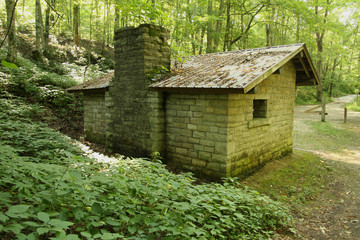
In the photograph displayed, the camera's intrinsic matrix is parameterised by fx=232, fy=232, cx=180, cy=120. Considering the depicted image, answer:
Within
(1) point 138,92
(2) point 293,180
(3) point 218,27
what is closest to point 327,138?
(2) point 293,180

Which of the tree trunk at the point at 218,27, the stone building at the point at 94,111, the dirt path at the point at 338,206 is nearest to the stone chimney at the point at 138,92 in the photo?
the stone building at the point at 94,111

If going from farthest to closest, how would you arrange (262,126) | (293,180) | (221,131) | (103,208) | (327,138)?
1. (327,138)
2. (262,126)
3. (293,180)
4. (221,131)
5. (103,208)

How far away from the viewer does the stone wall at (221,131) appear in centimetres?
581

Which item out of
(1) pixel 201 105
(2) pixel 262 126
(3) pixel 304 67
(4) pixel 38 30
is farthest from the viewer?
(4) pixel 38 30

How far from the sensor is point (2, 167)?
284 centimetres

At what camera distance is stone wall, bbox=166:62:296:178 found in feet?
19.1

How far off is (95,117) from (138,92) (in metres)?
3.44

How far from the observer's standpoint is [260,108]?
7.33 metres

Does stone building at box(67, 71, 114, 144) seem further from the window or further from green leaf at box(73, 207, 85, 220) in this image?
green leaf at box(73, 207, 85, 220)

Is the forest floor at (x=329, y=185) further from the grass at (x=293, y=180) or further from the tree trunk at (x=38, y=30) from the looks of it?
A: the tree trunk at (x=38, y=30)

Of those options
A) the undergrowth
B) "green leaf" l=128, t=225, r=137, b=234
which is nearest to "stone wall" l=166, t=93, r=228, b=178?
the undergrowth

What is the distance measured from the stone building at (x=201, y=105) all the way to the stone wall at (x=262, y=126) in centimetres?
3

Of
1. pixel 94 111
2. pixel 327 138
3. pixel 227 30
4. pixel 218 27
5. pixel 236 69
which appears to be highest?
pixel 218 27

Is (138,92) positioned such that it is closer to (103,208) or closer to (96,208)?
(103,208)
